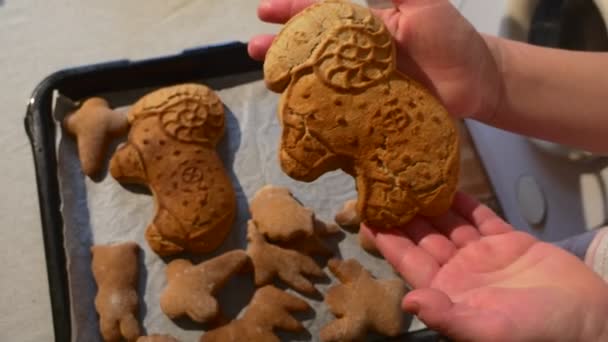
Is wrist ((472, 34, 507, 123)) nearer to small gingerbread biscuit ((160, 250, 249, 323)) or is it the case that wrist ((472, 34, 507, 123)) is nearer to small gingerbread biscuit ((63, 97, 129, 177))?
small gingerbread biscuit ((160, 250, 249, 323))

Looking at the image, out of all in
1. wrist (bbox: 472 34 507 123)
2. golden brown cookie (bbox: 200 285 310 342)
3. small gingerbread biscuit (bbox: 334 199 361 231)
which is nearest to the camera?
wrist (bbox: 472 34 507 123)

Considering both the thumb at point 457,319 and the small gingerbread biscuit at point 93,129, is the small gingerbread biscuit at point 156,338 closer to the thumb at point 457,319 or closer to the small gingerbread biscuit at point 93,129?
the small gingerbread biscuit at point 93,129

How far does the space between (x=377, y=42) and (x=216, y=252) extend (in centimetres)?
52

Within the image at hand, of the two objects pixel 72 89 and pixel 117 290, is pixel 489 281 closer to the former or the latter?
pixel 117 290

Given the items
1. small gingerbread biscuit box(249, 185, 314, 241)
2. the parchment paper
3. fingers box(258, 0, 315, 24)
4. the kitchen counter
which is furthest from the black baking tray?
fingers box(258, 0, 315, 24)

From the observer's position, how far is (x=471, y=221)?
2.64 feet

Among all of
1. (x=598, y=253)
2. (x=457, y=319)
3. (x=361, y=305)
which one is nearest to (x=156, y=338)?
(x=361, y=305)

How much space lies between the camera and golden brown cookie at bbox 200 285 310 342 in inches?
37.6

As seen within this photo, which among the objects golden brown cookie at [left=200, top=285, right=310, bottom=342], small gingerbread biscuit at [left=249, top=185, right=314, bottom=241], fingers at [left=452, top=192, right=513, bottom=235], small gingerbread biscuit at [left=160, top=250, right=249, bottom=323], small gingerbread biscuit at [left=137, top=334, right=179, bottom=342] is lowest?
small gingerbread biscuit at [left=137, top=334, right=179, bottom=342]

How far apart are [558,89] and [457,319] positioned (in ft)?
1.46

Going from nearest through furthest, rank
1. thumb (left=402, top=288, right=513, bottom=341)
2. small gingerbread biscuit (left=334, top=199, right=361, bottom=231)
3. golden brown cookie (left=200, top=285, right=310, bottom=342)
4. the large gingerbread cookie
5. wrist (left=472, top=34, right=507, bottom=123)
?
thumb (left=402, top=288, right=513, bottom=341) → the large gingerbread cookie → wrist (left=472, top=34, right=507, bottom=123) → golden brown cookie (left=200, top=285, right=310, bottom=342) → small gingerbread biscuit (left=334, top=199, right=361, bottom=231)

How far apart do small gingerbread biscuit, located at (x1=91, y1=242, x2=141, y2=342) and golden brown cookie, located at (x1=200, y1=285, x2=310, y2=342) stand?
132mm

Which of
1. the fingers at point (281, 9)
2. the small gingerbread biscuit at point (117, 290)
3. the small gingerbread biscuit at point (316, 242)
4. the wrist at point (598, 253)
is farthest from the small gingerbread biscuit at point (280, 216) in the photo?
the wrist at point (598, 253)

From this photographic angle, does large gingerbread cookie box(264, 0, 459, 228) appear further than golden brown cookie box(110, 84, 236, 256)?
No
